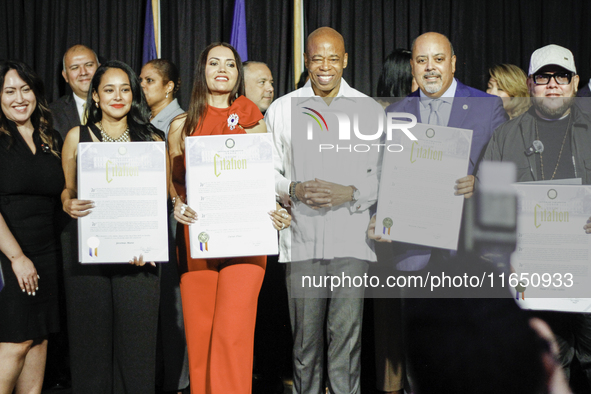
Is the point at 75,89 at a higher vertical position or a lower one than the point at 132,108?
higher

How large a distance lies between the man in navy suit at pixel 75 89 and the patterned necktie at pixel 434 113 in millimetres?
2031

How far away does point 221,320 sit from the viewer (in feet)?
7.28

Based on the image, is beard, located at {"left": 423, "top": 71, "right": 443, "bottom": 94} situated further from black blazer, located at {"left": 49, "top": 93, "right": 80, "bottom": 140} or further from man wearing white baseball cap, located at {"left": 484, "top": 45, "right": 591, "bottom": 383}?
black blazer, located at {"left": 49, "top": 93, "right": 80, "bottom": 140}

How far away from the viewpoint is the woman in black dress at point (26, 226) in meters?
2.29

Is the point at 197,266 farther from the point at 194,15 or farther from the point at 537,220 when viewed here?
the point at 194,15

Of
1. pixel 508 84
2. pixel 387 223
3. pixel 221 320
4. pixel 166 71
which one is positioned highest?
pixel 166 71

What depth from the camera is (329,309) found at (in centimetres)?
248

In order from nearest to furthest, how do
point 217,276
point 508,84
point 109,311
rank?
point 109,311 → point 217,276 → point 508,84

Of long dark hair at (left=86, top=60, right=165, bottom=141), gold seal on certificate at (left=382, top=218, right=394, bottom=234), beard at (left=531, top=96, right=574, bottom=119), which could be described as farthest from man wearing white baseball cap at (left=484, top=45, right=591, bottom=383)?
long dark hair at (left=86, top=60, right=165, bottom=141)

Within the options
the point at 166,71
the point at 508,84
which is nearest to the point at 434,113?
the point at 508,84

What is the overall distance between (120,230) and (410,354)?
1.57m

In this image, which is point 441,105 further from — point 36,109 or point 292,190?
point 36,109

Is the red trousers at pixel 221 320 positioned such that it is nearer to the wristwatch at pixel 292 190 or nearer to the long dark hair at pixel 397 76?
the wristwatch at pixel 292 190

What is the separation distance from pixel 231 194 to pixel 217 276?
387 mm
